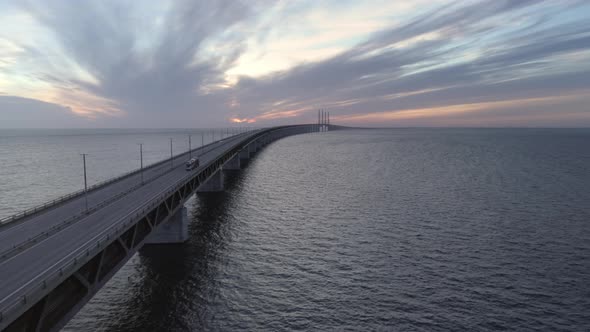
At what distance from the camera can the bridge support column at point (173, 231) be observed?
42812mm

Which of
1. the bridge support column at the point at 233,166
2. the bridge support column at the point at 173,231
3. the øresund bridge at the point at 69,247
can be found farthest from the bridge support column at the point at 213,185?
the bridge support column at the point at 233,166

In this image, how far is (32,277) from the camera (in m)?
19.4

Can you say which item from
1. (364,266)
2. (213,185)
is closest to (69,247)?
(364,266)

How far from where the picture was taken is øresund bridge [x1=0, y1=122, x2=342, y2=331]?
679 inches

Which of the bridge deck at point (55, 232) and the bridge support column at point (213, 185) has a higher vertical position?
the bridge deck at point (55, 232)

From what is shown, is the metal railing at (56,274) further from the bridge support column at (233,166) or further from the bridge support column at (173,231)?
the bridge support column at (233,166)

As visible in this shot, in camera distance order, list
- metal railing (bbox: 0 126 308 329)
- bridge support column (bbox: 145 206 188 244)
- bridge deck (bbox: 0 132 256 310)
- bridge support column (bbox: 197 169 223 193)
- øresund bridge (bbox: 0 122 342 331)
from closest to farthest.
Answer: metal railing (bbox: 0 126 308 329)
øresund bridge (bbox: 0 122 342 331)
bridge deck (bbox: 0 132 256 310)
bridge support column (bbox: 145 206 188 244)
bridge support column (bbox: 197 169 223 193)

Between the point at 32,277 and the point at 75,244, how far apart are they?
529 centimetres

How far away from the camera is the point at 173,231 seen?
4356 centimetres

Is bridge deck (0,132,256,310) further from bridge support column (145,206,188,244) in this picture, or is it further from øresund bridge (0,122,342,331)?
bridge support column (145,206,188,244)

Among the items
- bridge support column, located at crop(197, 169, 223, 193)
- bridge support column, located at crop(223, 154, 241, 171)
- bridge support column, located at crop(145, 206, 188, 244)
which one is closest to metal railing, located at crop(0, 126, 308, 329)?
bridge support column, located at crop(145, 206, 188, 244)

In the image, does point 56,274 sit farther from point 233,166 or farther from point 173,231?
point 233,166

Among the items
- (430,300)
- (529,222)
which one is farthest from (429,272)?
(529,222)

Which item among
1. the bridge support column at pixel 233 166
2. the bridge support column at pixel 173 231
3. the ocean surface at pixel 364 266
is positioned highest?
the bridge support column at pixel 233 166
